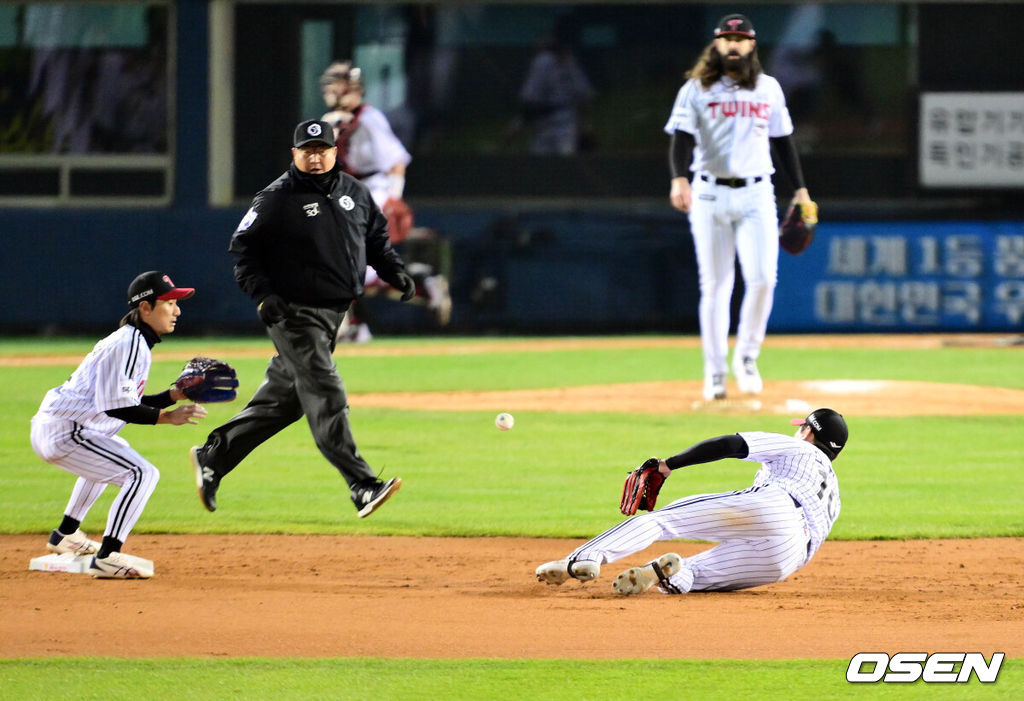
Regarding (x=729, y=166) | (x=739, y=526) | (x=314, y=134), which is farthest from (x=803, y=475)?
(x=729, y=166)

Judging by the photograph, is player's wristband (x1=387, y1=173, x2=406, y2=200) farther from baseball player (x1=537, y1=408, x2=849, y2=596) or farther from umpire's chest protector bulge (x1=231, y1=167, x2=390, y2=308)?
baseball player (x1=537, y1=408, x2=849, y2=596)

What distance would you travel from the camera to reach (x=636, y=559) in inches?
274

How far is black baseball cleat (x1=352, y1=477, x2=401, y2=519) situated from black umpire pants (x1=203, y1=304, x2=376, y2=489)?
0.11 feet

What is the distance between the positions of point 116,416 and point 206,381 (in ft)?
1.71

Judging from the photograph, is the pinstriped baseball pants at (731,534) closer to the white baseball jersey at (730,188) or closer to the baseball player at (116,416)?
the baseball player at (116,416)

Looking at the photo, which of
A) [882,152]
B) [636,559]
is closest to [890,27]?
[882,152]

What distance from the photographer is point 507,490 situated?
8.85 metres

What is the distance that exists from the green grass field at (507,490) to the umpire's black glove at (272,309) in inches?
55.8

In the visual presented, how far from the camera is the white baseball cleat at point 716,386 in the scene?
11.1 metres

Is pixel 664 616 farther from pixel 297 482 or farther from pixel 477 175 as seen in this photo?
pixel 477 175

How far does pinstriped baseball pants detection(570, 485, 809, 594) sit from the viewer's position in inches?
230

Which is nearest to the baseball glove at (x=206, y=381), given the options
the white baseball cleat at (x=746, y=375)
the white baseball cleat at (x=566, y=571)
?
the white baseball cleat at (x=566, y=571)

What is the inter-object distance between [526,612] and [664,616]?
47cm

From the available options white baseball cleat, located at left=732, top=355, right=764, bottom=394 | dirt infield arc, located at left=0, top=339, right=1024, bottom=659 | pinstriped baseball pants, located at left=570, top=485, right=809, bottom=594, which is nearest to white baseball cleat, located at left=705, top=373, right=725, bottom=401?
white baseball cleat, located at left=732, top=355, right=764, bottom=394
